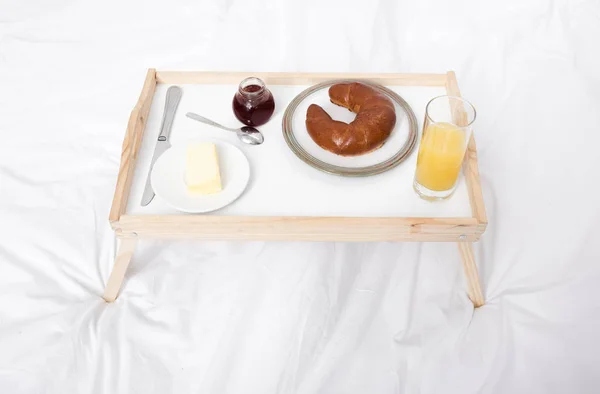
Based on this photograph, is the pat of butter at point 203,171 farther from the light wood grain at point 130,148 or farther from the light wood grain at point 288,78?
the light wood grain at point 288,78

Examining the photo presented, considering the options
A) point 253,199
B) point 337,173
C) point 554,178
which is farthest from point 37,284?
point 554,178

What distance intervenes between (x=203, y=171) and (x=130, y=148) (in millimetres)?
175

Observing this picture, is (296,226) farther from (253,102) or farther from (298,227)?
(253,102)

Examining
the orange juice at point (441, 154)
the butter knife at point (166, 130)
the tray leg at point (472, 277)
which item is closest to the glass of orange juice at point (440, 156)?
the orange juice at point (441, 154)

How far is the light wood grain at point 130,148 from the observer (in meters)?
1.05

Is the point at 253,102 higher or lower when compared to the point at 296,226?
higher

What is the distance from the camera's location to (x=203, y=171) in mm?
1071

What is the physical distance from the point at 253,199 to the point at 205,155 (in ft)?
0.42

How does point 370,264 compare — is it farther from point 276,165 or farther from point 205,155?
point 205,155

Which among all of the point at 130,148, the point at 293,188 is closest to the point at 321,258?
the point at 293,188

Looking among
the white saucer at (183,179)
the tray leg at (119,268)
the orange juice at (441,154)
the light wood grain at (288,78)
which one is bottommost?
the tray leg at (119,268)

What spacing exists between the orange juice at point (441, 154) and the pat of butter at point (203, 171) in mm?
388

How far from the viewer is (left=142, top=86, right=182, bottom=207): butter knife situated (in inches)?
42.9

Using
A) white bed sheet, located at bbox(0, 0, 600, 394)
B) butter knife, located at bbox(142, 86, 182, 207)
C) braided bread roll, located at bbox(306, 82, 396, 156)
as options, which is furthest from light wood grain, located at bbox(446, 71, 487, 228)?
butter knife, located at bbox(142, 86, 182, 207)
